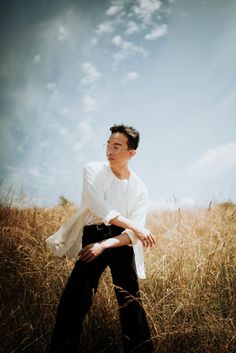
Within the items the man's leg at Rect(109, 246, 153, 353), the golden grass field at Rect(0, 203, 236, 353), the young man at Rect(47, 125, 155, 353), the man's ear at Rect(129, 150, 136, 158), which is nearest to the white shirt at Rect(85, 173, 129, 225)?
the young man at Rect(47, 125, 155, 353)

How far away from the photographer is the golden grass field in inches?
96.8

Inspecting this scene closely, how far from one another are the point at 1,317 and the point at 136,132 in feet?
6.53

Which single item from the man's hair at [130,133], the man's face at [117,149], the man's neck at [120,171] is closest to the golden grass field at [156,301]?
the man's neck at [120,171]

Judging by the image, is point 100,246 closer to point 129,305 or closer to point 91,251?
point 91,251

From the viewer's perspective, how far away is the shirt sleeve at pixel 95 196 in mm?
2123

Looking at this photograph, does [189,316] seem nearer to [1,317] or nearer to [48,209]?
[1,317]

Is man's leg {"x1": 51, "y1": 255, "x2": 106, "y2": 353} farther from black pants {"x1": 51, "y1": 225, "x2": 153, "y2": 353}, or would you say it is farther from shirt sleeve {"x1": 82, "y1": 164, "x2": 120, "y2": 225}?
shirt sleeve {"x1": 82, "y1": 164, "x2": 120, "y2": 225}

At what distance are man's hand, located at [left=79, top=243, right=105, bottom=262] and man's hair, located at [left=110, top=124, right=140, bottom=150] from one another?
87 cm

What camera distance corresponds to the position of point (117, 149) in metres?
2.46

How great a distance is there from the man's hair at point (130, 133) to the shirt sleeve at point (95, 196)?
371 mm

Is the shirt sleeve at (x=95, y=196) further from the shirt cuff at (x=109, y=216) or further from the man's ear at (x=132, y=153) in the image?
the man's ear at (x=132, y=153)

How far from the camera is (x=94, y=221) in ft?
7.55

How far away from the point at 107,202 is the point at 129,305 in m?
0.75

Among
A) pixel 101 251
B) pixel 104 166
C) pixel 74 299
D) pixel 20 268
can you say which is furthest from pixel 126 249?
pixel 20 268
